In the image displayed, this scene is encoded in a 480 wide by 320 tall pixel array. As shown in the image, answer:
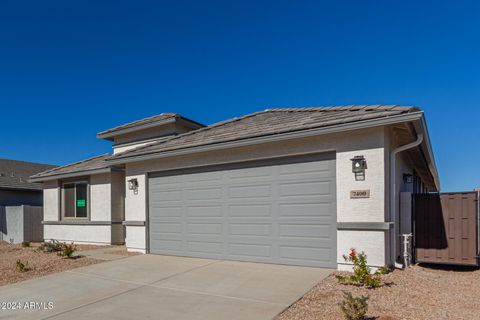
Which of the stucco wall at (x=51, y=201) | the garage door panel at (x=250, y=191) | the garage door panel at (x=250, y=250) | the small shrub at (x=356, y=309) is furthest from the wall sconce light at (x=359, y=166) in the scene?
the stucco wall at (x=51, y=201)

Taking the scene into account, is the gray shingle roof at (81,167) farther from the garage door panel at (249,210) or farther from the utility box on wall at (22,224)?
the garage door panel at (249,210)

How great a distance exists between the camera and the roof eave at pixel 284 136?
5.93 m

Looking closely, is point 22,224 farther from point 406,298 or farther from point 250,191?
point 406,298

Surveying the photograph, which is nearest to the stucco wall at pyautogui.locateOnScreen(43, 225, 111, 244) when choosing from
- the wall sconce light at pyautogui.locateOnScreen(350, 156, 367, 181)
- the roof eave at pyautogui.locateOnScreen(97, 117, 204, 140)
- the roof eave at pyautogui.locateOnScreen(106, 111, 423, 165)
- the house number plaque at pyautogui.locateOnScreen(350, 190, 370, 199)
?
the roof eave at pyautogui.locateOnScreen(106, 111, 423, 165)

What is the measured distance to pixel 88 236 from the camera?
13.2 metres

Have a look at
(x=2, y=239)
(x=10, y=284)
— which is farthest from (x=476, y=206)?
(x=2, y=239)

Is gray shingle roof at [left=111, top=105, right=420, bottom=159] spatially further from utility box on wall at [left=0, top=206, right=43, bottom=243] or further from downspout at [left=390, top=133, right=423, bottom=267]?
utility box on wall at [left=0, top=206, right=43, bottom=243]

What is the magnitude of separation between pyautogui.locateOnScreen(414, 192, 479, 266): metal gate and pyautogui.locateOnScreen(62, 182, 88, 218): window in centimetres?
1234

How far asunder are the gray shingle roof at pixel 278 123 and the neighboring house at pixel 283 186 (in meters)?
0.04

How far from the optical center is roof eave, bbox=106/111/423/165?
5.93m

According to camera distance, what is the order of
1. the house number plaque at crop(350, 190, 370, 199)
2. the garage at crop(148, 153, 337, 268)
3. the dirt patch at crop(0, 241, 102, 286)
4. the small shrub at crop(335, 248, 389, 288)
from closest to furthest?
the small shrub at crop(335, 248, 389, 288) → the house number plaque at crop(350, 190, 370, 199) → the garage at crop(148, 153, 337, 268) → the dirt patch at crop(0, 241, 102, 286)

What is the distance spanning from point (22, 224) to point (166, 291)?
42.9 feet

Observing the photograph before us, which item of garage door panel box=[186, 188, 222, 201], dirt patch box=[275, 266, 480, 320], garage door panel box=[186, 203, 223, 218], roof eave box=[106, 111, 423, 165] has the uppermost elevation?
roof eave box=[106, 111, 423, 165]

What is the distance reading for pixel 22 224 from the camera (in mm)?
15070
